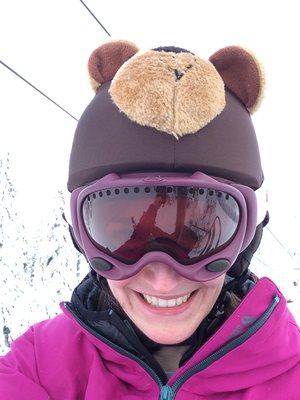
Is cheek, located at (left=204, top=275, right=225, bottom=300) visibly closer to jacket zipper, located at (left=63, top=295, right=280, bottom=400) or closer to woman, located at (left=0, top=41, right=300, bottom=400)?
woman, located at (left=0, top=41, right=300, bottom=400)

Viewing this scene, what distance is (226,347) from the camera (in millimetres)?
1079

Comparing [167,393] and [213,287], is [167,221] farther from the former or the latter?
[167,393]

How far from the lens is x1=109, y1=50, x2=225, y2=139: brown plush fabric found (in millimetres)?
1022

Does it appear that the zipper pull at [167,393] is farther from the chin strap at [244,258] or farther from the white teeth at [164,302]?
the chin strap at [244,258]

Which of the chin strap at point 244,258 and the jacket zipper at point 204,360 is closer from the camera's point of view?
the jacket zipper at point 204,360

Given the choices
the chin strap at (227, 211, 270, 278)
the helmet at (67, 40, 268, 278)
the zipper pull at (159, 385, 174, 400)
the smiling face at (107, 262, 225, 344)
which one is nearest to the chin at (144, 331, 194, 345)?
the smiling face at (107, 262, 225, 344)

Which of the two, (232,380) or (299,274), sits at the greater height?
(232,380)

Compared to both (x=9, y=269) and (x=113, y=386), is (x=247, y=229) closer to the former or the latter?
(x=113, y=386)

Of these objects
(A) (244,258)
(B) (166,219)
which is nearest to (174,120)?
(B) (166,219)

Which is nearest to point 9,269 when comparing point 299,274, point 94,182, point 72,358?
point 72,358

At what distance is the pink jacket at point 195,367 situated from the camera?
106cm

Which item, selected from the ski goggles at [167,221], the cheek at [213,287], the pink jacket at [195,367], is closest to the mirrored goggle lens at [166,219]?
the ski goggles at [167,221]

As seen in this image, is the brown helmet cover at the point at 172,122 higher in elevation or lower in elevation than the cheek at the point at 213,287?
higher

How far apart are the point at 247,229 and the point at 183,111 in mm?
302
